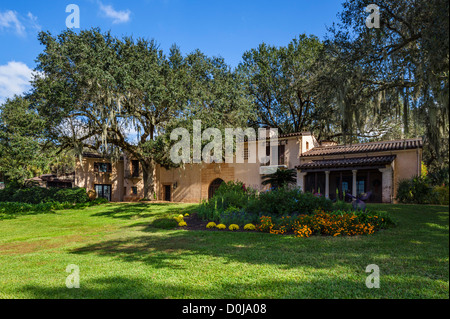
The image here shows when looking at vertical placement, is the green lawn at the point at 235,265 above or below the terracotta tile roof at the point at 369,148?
below

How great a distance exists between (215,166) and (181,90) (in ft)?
35.5

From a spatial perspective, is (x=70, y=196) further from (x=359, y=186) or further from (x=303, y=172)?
(x=359, y=186)

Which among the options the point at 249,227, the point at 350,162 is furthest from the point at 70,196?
the point at 350,162

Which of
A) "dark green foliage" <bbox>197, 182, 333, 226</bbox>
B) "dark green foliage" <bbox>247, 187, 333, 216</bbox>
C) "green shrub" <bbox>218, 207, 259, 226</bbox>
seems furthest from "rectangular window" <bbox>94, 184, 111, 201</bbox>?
"dark green foliage" <bbox>247, 187, 333, 216</bbox>

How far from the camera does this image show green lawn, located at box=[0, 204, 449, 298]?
4359 millimetres

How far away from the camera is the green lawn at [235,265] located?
436cm

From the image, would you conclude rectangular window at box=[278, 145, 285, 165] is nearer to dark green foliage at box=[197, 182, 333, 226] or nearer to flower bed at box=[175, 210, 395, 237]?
dark green foliage at box=[197, 182, 333, 226]

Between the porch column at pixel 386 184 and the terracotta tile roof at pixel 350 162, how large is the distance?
0.61m

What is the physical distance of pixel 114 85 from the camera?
18016 millimetres

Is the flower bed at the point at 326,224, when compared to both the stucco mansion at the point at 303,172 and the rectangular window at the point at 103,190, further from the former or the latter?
the rectangular window at the point at 103,190

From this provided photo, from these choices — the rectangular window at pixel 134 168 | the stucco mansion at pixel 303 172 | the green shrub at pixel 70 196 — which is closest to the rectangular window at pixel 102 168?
the stucco mansion at pixel 303 172

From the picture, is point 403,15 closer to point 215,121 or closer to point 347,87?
point 347,87
